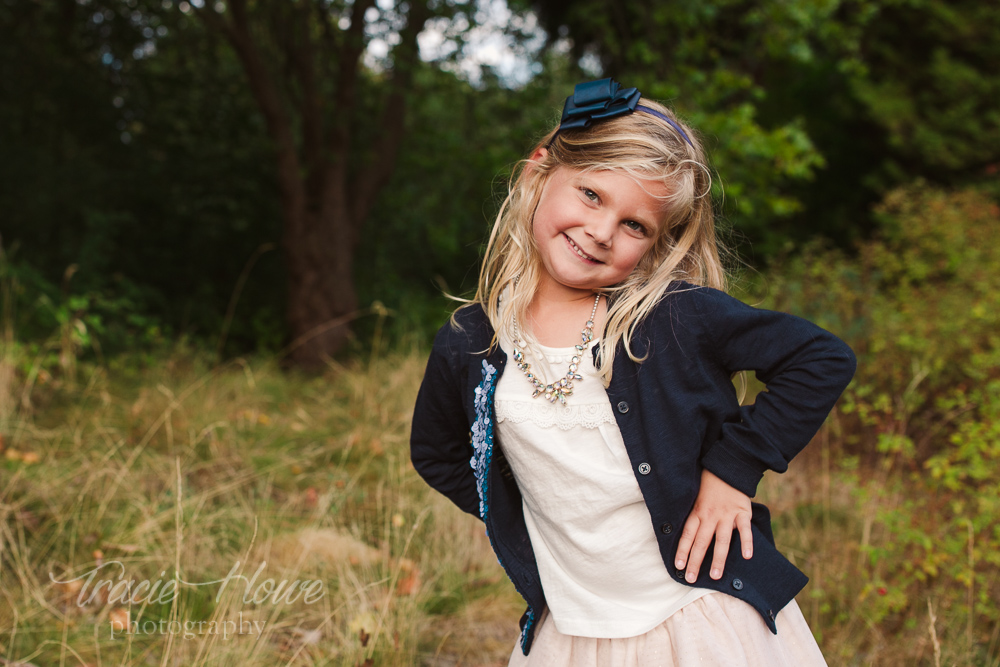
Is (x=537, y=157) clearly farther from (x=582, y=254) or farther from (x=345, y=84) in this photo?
(x=345, y=84)

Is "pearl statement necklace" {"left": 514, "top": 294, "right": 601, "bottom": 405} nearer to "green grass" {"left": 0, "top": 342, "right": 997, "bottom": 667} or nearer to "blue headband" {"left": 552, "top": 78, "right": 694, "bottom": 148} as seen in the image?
"blue headband" {"left": 552, "top": 78, "right": 694, "bottom": 148}

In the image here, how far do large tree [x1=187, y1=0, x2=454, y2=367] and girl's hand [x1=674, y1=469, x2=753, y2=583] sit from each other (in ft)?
15.6

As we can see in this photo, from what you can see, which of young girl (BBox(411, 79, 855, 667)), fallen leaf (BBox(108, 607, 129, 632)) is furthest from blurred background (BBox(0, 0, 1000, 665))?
young girl (BBox(411, 79, 855, 667))

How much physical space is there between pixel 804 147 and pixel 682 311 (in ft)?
14.6

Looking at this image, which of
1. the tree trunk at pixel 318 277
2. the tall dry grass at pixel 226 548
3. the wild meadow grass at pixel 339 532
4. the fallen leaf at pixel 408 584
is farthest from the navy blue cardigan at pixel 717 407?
the tree trunk at pixel 318 277

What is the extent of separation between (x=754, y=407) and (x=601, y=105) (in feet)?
2.17

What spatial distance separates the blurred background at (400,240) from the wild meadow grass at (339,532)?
0.08 ft

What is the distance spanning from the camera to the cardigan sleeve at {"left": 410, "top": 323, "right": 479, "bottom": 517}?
5.16 ft

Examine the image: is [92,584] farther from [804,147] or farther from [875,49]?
[875,49]

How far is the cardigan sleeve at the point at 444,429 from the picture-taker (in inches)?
61.9

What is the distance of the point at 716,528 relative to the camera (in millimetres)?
1336

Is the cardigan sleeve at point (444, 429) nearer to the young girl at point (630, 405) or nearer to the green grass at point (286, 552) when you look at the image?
the young girl at point (630, 405)

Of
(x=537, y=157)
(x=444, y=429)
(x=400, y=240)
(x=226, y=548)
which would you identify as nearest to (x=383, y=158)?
(x=400, y=240)

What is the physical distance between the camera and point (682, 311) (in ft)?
4.55
